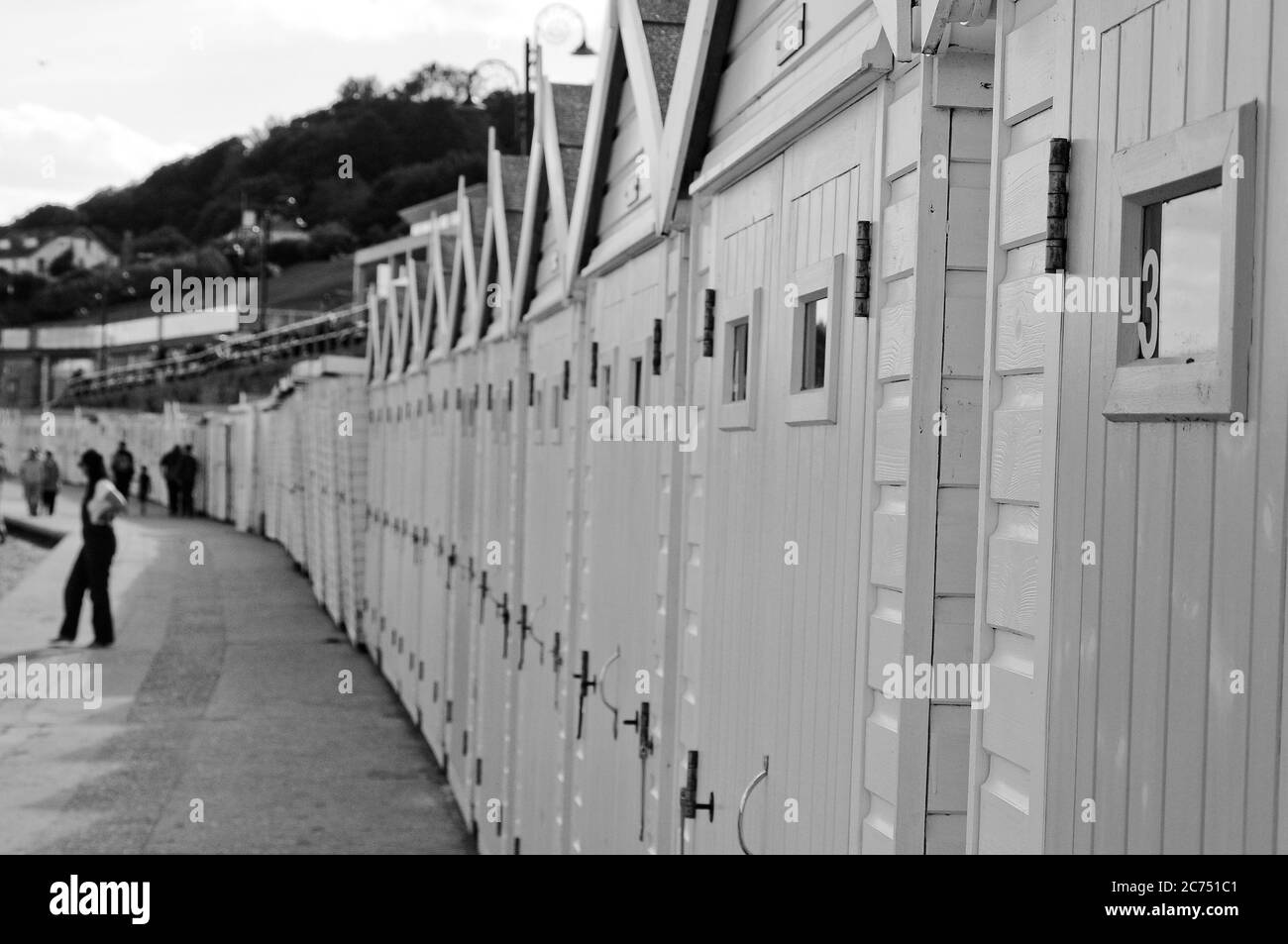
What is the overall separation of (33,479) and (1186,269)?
35616 mm

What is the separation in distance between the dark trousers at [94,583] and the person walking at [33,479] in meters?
19.5

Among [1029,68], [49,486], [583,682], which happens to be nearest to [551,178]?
[583,682]

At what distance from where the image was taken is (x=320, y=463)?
73.3 feet

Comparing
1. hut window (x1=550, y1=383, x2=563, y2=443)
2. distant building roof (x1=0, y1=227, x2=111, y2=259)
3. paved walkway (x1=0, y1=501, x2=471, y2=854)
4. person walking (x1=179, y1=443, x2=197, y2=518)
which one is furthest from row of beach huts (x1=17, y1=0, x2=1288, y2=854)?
distant building roof (x1=0, y1=227, x2=111, y2=259)

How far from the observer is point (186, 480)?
1559 inches

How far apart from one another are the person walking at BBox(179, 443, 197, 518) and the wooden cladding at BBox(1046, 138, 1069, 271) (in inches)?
1524

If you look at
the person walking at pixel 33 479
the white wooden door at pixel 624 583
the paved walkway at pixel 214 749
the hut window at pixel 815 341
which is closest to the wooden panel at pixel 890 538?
the hut window at pixel 815 341

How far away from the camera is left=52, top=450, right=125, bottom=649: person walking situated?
15.2 m

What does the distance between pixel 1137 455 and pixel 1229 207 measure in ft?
1.21

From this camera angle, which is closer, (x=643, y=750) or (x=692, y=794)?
(x=692, y=794)

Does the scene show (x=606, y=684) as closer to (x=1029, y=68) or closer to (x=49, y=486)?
(x=1029, y=68)

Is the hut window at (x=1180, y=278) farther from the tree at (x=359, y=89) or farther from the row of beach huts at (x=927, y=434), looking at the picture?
the tree at (x=359, y=89)

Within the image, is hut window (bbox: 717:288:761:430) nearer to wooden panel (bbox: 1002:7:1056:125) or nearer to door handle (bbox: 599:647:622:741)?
wooden panel (bbox: 1002:7:1056:125)
